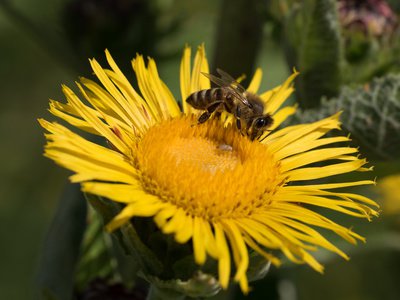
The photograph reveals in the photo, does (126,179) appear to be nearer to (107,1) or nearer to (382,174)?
(382,174)

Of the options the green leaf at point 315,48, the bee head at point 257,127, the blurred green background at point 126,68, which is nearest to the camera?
the bee head at point 257,127

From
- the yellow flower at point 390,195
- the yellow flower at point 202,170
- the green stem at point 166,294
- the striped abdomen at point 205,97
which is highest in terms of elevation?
the striped abdomen at point 205,97

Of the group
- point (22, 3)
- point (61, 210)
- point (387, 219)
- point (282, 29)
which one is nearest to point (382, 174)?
point (282, 29)

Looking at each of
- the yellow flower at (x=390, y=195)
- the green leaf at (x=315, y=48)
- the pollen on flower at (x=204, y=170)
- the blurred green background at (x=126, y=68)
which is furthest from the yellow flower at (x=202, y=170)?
the yellow flower at (x=390, y=195)

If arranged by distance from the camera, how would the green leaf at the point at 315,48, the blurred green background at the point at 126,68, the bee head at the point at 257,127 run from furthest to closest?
the blurred green background at the point at 126,68
the green leaf at the point at 315,48
the bee head at the point at 257,127

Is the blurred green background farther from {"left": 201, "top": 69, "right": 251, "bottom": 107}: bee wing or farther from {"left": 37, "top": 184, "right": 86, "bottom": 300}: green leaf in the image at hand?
{"left": 201, "top": 69, "right": 251, "bottom": 107}: bee wing

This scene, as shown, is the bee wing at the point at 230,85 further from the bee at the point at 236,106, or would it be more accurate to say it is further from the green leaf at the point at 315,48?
the green leaf at the point at 315,48

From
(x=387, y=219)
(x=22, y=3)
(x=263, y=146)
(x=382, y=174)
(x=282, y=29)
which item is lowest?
(x=387, y=219)

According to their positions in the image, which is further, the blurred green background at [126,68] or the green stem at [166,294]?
the blurred green background at [126,68]
